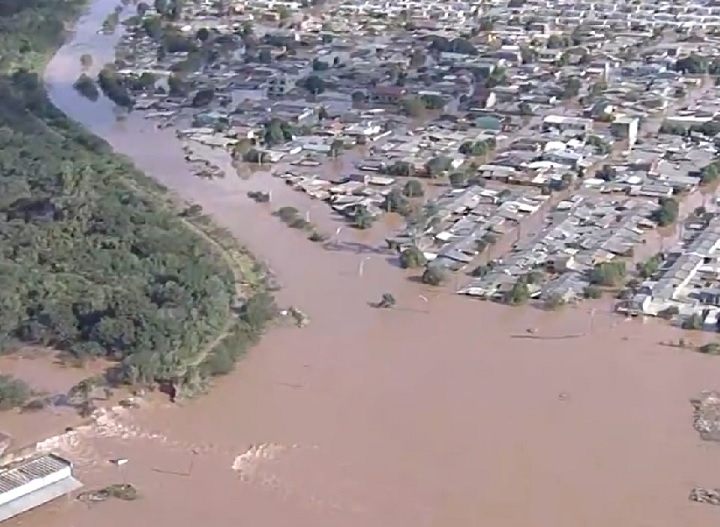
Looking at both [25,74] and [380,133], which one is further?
[25,74]

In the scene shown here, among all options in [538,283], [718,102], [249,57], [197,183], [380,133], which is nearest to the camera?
[538,283]

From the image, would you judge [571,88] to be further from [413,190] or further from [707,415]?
[707,415]

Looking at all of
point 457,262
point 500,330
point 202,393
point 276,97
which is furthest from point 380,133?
point 202,393

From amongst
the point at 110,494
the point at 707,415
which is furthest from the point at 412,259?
the point at 110,494

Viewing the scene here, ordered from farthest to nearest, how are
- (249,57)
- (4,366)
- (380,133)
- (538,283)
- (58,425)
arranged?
(249,57), (380,133), (538,283), (4,366), (58,425)

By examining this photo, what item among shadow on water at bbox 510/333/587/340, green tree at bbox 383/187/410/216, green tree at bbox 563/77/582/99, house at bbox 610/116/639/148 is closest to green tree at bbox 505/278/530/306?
shadow on water at bbox 510/333/587/340

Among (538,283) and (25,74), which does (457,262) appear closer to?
(538,283)

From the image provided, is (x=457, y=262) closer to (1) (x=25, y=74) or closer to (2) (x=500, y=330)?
(2) (x=500, y=330)
